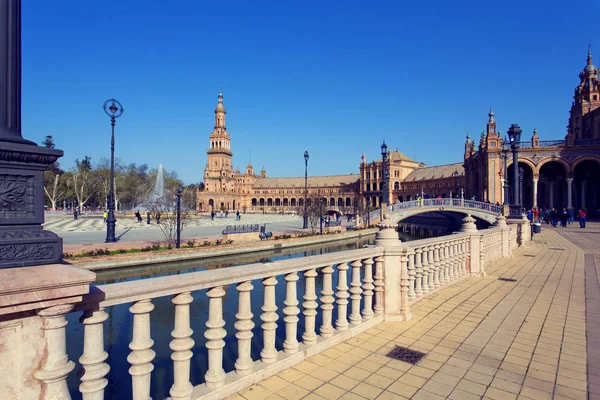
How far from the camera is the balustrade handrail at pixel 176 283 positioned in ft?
7.77

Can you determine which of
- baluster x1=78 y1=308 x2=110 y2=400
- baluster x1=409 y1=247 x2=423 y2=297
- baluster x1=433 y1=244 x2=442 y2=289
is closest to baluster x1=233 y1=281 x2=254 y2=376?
baluster x1=78 y1=308 x2=110 y2=400

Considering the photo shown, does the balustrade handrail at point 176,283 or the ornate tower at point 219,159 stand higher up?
the ornate tower at point 219,159

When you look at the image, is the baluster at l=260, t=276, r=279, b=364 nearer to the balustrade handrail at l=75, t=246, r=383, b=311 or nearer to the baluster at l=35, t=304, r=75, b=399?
the balustrade handrail at l=75, t=246, r=383, b=311

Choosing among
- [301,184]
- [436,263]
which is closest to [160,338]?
[436,263]

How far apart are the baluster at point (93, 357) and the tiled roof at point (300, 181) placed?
116m

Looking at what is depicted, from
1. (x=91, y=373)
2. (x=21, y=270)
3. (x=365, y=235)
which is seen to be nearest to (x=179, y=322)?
(x=91, y=373)

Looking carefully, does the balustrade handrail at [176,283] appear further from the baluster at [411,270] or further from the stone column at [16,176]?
the baluster at [411,270]

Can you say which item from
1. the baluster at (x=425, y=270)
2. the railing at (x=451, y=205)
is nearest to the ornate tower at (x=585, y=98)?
the railing at (x=451, y=205)

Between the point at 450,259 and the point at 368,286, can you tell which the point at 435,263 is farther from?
the point at 368,286

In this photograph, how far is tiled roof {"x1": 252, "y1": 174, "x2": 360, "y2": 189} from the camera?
391 ft

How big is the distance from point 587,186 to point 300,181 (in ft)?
281

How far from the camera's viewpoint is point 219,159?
104812 mm

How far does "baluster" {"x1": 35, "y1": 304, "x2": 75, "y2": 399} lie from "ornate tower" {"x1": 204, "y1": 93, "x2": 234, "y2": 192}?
102m

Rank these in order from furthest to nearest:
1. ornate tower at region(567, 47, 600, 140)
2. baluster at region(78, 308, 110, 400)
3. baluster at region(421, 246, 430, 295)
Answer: ornate tower at region(567, 47, 600, 140)
baluster at region(421, 246, 430, 295)
baluster at region(78, 308, 110, 400)
